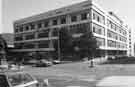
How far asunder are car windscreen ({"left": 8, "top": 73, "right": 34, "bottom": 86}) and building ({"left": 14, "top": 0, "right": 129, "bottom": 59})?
40.6m

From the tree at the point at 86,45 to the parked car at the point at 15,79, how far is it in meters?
34.6

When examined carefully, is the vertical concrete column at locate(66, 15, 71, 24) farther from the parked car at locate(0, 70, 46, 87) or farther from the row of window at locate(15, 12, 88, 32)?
the parked car at locate(0, 70, 46, 87)

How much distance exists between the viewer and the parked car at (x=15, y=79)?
4.26 m

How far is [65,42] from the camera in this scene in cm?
4322

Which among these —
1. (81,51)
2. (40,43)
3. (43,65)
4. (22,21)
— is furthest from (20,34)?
Answer: (43,65)

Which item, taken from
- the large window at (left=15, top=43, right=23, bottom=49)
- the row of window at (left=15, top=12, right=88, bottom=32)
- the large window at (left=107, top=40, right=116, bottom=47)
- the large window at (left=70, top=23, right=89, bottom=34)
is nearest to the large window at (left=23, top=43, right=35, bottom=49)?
the large window at (left=15, top=43, right=23, bottom=49)

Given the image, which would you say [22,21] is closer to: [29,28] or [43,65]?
[29,28]

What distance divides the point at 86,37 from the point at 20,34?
42.6m

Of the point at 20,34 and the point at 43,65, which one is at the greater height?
the point at 20,34

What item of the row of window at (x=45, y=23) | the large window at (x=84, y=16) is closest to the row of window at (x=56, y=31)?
the large window at (x=84, y=16)

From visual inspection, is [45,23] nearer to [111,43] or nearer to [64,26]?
[64,26]

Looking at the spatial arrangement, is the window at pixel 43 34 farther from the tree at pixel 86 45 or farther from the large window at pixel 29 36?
the tree at pixel 86 45

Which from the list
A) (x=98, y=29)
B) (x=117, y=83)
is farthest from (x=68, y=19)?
(x=117, y=83)

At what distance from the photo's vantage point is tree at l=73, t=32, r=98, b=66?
39.2 meters
